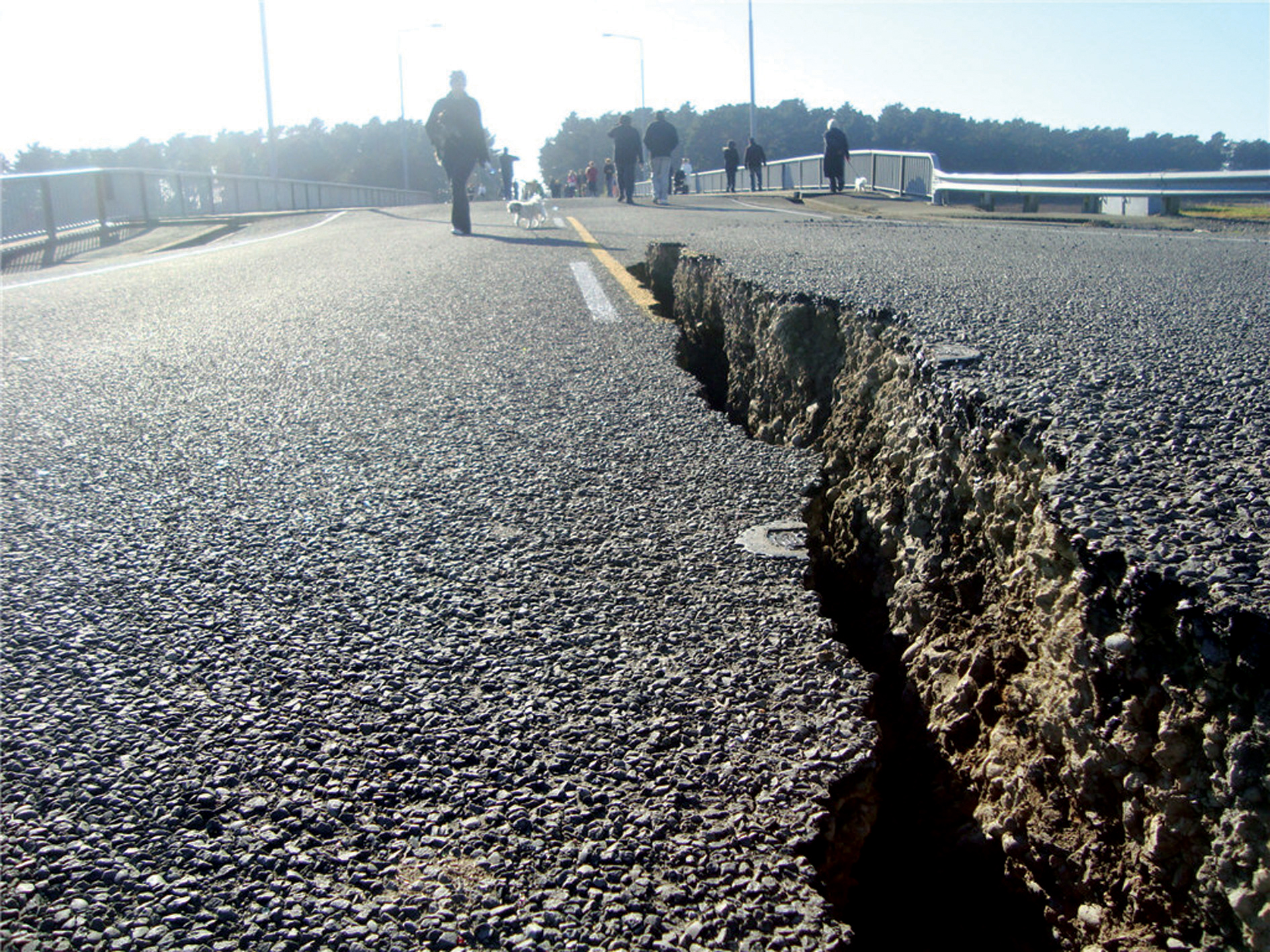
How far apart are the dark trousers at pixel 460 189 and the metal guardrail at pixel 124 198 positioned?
5.48 metres

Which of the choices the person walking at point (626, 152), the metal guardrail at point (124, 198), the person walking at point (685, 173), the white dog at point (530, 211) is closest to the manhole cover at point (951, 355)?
the white dog at point (530, 211)

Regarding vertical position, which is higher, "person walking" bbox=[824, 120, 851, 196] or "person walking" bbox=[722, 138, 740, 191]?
"person walking" bbox=[722, 138, 740, 191]

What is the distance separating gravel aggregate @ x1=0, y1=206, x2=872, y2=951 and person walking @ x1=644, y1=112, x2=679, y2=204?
18728 mm

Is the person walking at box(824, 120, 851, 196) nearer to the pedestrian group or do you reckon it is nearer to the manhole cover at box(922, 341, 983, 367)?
the pedestrian group

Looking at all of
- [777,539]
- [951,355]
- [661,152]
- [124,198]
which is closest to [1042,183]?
[661,152]

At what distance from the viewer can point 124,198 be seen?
16.0m

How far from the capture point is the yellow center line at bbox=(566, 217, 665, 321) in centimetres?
629

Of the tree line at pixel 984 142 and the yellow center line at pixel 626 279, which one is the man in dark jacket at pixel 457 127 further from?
the tree line at pixel 984 142

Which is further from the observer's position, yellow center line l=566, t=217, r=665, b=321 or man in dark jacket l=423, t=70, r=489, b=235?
man in dark jacket l=423, t=70, r=489, b=235

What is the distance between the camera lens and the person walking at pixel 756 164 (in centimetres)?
3119

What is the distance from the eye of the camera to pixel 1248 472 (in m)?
1.91

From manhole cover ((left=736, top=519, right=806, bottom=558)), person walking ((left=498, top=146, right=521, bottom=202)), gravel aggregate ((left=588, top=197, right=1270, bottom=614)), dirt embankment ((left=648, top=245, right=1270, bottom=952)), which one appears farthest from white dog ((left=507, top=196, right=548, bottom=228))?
person walking ((left=498, top=146, right=521, bottom=202))

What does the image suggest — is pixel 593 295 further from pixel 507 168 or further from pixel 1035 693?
pixel 507 168

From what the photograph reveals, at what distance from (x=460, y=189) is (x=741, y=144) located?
10960cm
